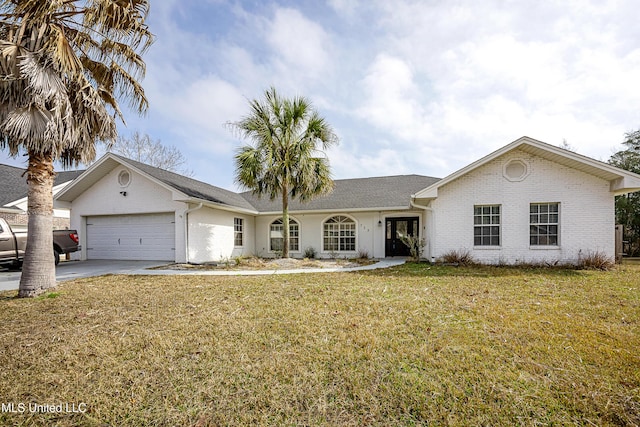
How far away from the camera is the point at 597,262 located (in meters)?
10.5

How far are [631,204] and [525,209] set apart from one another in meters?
13.5

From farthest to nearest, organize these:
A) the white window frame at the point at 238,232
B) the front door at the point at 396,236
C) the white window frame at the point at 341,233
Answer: the white window frame at the point at 341,233 → the white window frame at the point at 238,232 → the front door at the point at 396,236

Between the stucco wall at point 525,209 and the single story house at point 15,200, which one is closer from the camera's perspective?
the stucco wall at point 525,209

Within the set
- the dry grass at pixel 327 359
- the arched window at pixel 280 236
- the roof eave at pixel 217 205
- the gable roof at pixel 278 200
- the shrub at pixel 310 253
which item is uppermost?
the gable roof at pixel 278 200

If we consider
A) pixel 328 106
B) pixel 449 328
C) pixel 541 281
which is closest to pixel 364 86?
pixel 328 106

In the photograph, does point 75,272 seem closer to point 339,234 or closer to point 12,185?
point 12,185

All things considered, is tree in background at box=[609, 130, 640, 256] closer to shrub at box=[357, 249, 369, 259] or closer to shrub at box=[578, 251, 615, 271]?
shrub at box=[578, 251, 615, 271]

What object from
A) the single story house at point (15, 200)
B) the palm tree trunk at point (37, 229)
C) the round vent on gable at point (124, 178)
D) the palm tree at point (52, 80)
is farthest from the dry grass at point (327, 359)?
the single story house at point (15, 200)

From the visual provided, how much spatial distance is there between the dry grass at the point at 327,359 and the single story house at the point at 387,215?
547 centimetres

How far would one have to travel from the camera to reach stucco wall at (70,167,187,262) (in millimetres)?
12677

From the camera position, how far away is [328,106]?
1319 centimetres

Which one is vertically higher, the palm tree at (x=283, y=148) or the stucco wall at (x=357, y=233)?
the palm tree at (x=283, y=148)

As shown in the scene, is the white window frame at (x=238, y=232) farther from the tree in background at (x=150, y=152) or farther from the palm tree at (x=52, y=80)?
the tree in background at (x=150, y=152)

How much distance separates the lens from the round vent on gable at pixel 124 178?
1355cm
